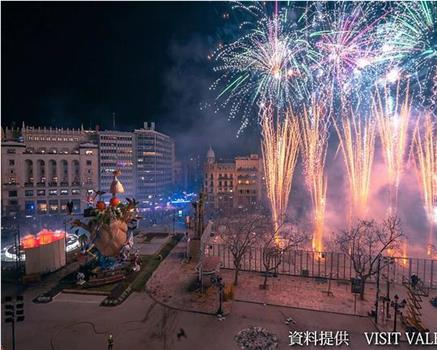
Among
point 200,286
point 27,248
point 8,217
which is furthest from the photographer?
point 8,217

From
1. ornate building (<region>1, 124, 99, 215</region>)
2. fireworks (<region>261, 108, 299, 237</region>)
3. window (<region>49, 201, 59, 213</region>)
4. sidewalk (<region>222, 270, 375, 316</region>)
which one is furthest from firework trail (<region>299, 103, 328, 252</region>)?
window (<region>49, 201, 59, 213</region>)

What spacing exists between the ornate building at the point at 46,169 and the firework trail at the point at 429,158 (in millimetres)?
63241

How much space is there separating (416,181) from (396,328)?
35.7 metres

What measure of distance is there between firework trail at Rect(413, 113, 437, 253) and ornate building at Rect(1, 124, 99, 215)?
207 feet

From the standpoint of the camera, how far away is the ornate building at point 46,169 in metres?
63.2

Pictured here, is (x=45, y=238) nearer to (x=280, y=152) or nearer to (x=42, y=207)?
(x=280, y=152)

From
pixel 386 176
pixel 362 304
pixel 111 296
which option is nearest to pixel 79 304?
pixel 111 296

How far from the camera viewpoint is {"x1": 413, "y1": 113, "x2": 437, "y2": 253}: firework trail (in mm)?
36812

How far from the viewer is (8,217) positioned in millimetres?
58250

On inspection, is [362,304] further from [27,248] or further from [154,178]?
[154,178]

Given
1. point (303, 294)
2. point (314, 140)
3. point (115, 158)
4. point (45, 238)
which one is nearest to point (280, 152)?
point (314, 140)

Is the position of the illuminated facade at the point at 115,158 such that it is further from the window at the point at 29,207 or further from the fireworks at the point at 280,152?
the fireworks at the point at 280,152

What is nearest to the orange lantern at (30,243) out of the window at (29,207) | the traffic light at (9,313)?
the traffic light at (9,313)

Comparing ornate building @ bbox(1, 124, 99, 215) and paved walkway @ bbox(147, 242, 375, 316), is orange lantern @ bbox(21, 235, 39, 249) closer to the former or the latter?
paved walkway @ bbox(147, 242, 375, 316)
